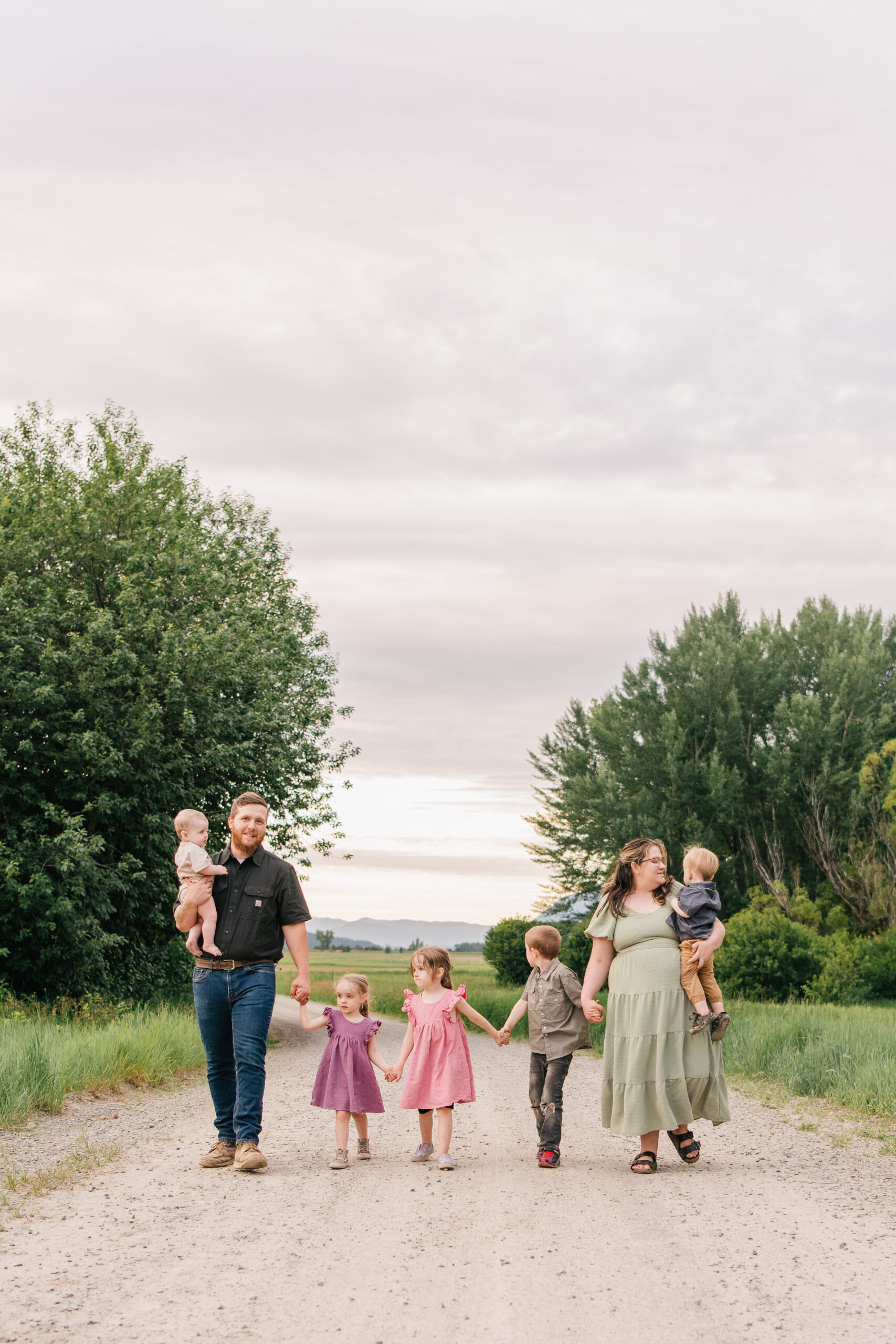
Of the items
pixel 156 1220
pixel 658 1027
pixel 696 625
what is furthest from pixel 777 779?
pixel 156 1220

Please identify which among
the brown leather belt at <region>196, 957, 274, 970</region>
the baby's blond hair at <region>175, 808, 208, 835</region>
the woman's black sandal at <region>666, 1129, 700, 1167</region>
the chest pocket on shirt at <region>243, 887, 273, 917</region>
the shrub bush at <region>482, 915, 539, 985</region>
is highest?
the baby's blond hair at <region>175, 808, 208, 835</region>

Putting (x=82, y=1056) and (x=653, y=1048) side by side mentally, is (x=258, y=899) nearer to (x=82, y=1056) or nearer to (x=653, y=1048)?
(x=653, y=1048)

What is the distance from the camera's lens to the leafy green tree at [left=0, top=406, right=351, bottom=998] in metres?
18.6

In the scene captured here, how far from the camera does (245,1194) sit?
624cm

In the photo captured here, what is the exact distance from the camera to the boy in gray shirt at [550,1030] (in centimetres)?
740

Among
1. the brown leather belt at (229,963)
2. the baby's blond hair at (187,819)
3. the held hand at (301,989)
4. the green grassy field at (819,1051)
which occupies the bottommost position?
the green grassy field at (819,1051)

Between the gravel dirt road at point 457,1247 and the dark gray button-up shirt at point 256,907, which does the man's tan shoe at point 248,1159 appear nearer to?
the gravel dirt road at point 457,1247

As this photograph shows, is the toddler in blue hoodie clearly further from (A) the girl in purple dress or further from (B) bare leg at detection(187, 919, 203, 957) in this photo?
(B) bare leg at detection(187, 919, 203, 957)

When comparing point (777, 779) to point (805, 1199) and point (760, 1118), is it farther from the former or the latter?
point (805, 1199)

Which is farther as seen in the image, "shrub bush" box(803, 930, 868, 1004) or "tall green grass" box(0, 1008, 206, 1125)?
"shrub bush" box(803, 930, 868, 1004)

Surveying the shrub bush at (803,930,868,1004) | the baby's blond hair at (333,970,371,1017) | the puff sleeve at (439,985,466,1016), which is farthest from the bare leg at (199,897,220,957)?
the shrub bush at (803,930,868,1004)

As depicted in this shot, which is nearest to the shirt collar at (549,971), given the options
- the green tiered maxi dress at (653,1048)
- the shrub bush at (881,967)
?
the green tiered maxi dress at (653,1048)

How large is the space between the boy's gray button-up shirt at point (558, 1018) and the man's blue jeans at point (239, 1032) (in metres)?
1.80

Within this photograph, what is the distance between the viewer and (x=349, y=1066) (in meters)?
7.53
